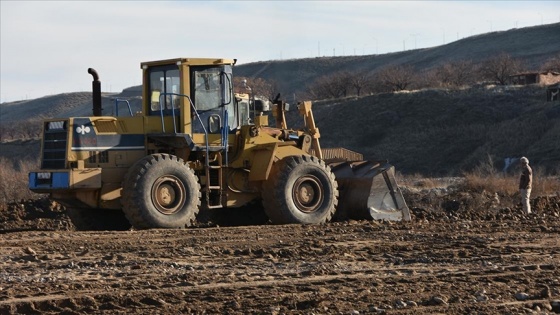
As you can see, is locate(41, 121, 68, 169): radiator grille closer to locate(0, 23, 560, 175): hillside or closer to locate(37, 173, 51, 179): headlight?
locate(37, 173, 51, 179): headlight

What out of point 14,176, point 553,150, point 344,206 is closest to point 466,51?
point 553,150

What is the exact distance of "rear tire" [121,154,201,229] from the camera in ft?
56.3

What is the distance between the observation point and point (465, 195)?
991 inches

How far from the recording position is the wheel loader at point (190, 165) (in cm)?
1739

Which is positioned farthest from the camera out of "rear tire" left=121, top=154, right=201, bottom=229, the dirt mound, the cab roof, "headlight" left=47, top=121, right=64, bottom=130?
the dirt mound

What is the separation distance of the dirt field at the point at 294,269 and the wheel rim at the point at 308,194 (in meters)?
0.83

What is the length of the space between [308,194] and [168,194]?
272 centimetres

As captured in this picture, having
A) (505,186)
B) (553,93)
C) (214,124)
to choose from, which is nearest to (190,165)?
(214,124)

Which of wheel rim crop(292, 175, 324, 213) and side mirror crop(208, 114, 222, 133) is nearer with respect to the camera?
side mirror crop(208, 114, 222, 133)

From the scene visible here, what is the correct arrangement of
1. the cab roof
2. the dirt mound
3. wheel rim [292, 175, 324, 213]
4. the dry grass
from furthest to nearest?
1. the dry grass
2. the dirt mound
3. wheel rim [292, 175, 324, 213]
4. the cab roof

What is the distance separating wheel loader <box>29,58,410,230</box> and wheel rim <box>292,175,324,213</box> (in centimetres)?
2

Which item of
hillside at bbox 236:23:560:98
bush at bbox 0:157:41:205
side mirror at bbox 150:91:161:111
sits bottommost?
bush at bbox 0:157:41:205

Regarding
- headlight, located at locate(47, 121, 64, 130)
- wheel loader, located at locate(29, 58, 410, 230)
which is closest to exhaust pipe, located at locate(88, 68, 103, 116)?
wheel loader, located at locate(29, 58, 410, 230)

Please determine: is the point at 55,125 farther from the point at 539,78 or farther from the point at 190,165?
the point at 539,78
